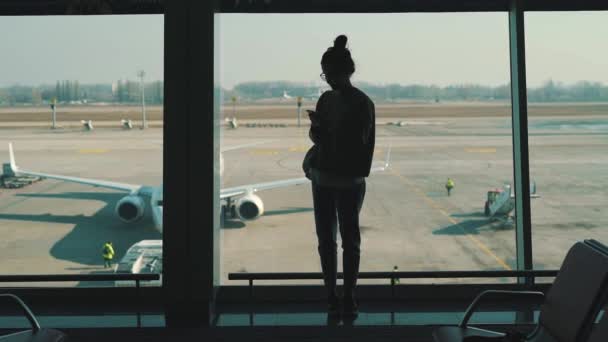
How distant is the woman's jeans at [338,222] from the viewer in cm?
201

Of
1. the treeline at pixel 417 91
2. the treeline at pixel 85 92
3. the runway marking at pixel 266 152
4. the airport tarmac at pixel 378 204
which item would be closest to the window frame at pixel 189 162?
the treeline at pixel 417 91

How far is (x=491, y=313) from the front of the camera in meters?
2.38

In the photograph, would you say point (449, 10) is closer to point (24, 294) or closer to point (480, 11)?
point (480, 11)

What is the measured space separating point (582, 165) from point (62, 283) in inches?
580

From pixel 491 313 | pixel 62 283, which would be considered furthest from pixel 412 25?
pixel 62 283

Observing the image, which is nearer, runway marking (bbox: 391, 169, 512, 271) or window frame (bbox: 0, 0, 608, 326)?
window frame (bbox: 0, 0, 608, 326)

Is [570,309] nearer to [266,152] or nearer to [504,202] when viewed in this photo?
[504,202]

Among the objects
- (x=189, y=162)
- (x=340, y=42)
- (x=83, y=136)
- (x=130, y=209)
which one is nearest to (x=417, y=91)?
(x=340, y=42)

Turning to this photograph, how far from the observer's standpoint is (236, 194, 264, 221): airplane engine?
883 centimetres

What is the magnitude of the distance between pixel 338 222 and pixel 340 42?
0.74 m

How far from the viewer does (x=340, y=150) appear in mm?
1934

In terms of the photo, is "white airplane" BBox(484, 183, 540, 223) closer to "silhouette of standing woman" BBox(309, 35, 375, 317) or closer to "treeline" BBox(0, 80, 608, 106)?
"treeline" BBox(0, 80, 608, 106)

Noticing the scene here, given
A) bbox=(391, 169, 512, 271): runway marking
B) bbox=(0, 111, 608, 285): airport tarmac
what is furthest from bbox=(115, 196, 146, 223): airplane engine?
bbox=(391, 169, 512, 271): runway marking

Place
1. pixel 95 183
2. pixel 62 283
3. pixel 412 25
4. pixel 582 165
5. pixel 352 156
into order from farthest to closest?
pixel 582 165
pixel 95 183
pixel 412 25
pixel 62 283
pixel 352 156
